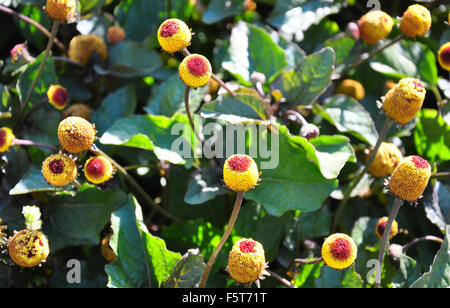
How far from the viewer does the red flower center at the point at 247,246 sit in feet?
3.23

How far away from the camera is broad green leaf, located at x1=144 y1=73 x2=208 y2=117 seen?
1.43 metres

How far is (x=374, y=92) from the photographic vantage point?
1.62 m

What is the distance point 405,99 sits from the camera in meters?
1.13

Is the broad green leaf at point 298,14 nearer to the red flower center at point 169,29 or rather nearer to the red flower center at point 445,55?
the red flower center at point 445,55

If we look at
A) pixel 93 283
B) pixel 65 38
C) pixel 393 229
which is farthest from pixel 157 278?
pixel 65 38

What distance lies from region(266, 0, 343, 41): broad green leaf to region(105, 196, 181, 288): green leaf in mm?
714

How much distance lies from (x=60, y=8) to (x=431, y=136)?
3.25ft

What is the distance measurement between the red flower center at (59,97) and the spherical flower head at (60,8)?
18cm

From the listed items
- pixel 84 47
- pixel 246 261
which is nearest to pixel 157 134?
pixel 84 47

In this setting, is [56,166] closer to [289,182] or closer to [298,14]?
[289,182]

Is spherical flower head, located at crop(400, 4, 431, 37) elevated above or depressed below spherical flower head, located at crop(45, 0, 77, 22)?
below

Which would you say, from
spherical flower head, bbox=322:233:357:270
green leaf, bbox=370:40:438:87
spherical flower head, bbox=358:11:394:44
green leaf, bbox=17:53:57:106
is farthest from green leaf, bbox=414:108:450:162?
green leaf, bbox=17:53:57:106

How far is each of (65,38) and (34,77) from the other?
25 cm

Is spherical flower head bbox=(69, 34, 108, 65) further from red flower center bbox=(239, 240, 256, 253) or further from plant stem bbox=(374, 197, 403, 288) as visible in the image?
plant stem bbox=(374, 197, 403, 288)
